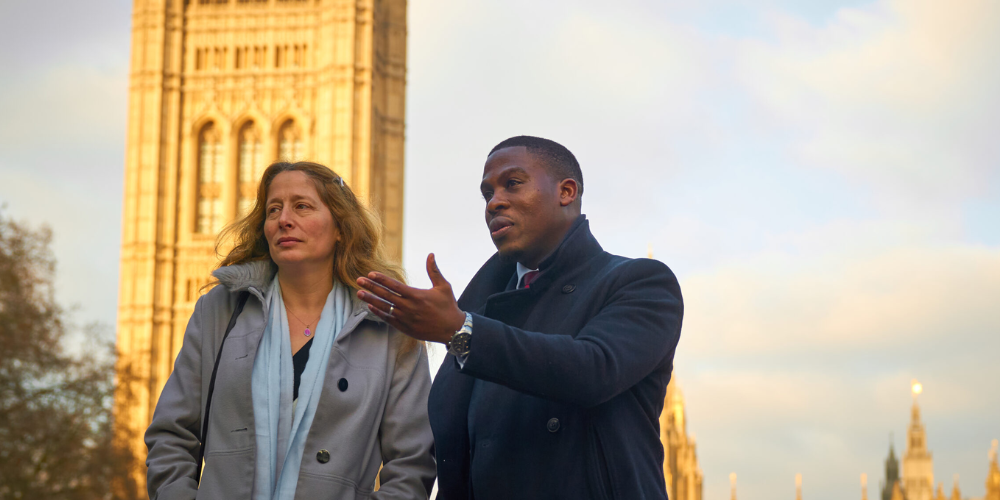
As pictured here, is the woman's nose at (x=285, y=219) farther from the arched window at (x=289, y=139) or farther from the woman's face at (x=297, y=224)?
the arched window at (x=289, y=139)

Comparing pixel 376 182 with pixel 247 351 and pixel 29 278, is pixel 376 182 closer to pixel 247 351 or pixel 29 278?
pixel 29 278

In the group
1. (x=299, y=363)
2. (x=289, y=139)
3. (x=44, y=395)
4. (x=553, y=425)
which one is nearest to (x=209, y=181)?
(x=289, y=139)

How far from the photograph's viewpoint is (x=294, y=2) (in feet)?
139

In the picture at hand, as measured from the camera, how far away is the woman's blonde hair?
414 centimetres

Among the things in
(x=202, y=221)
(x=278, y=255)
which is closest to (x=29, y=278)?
(x=278, y=255)

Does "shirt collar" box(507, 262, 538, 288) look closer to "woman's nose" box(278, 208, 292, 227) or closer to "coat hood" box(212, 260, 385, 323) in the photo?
"coat hood" box(212, 260, 385, 323)

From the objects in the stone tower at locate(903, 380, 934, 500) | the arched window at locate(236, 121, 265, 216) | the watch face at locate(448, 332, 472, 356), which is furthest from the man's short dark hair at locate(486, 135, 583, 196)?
the stone tower at locate(903, 380, 934, 500)

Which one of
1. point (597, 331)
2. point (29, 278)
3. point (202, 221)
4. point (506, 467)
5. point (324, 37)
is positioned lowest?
point (506, 467)

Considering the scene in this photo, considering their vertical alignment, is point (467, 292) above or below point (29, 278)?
below

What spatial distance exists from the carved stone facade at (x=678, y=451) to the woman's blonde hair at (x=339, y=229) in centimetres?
3919

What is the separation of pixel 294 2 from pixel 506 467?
133ft

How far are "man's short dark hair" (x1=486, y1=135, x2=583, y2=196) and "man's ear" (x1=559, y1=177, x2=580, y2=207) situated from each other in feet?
0.05

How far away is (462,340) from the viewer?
304cm

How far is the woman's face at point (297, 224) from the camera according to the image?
4.01 meters
